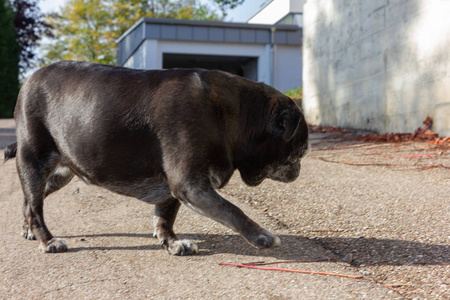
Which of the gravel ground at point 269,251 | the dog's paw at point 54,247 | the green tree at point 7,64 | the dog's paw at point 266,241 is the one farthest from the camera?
the green tree at point 7,64

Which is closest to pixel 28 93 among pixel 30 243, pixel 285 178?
pixel 30 243

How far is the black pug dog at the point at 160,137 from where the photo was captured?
2701 mm

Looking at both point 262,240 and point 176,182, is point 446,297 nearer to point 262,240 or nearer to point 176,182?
point 262,240

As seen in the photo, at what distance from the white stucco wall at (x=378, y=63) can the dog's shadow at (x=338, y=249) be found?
12.9 ft

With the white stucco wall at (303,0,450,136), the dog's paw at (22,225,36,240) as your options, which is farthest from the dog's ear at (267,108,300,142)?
the white stucco wall at (303,0,450,136)

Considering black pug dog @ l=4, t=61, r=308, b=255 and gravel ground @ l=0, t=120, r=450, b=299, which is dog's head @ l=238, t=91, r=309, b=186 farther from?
gravel ground @ l=0, t=120, r=450, b=299

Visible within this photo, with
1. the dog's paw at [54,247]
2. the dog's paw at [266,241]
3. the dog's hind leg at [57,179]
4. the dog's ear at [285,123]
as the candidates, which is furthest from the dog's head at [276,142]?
the dog's hind leg at [57,179]

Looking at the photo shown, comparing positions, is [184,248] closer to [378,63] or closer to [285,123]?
[285,123]

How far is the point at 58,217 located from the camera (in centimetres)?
395

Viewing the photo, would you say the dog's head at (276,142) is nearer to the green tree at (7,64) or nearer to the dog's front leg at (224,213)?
the dog's front leg at (224,213)

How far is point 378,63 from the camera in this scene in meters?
7.95

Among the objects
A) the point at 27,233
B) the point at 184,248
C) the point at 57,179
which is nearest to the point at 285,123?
the point at 184,248

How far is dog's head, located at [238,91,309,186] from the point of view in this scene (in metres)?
2.99

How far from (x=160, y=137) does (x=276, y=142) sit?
0.71m
